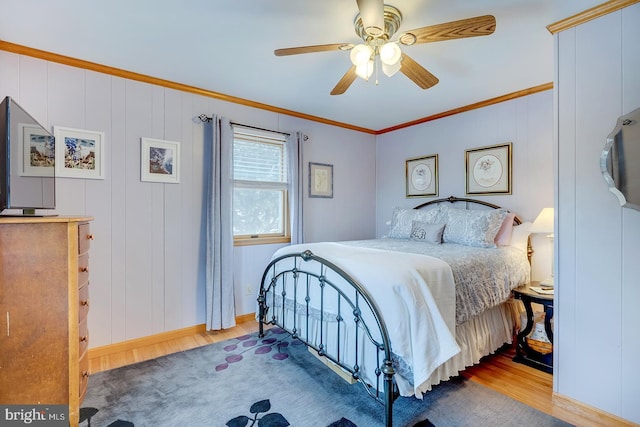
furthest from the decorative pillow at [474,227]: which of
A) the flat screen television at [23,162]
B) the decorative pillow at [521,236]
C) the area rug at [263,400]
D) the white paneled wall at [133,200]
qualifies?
the flat screen television at [23,162]

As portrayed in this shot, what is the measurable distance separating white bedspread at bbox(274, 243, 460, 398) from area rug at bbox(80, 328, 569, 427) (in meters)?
0.33

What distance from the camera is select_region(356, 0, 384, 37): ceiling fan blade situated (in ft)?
4.63

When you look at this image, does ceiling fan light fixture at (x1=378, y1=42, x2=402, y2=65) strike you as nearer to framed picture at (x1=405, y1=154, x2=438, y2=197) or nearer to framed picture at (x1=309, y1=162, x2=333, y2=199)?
framed picture at (x1=309, y1=162, x2=333, y2=199)

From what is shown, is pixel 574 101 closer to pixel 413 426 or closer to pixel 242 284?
pixel 413 426

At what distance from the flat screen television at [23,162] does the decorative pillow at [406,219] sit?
10.0ft

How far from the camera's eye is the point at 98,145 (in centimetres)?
254

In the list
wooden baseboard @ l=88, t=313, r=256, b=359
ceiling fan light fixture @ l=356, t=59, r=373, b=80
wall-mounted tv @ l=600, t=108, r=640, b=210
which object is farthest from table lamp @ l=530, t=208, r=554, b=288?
wooden baseboard @ l=88, t=313, r=256, b=359

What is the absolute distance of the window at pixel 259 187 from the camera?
3.34 m

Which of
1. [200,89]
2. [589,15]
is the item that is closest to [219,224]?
[200,89]

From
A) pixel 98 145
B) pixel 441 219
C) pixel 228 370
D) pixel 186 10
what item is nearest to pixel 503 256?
pixel 441 219

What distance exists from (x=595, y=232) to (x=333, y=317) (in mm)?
1648

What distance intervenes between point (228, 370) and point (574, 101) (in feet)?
9.65

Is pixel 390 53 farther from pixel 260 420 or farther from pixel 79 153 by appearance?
pixel 79 153

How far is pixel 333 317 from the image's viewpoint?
6.76 feet
